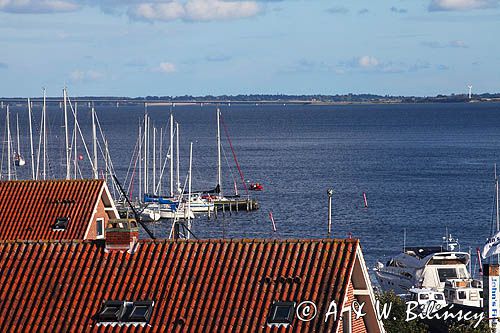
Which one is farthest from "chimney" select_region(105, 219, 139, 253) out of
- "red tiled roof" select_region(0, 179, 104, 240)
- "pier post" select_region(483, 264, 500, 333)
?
"pier post" select_region(483, 264, 500, 333)

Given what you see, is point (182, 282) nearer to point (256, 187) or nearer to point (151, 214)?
point (151, 214)

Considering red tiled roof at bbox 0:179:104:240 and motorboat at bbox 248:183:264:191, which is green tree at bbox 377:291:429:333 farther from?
motorboat at bbox 248:183:264:191

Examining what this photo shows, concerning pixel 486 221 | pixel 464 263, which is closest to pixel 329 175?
pixel 486 221

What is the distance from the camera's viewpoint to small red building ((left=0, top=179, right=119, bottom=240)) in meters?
42.2

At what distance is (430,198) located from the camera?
13025 cm

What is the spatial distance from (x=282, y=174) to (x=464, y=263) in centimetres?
9666

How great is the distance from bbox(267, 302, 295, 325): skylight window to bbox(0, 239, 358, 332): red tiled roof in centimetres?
12

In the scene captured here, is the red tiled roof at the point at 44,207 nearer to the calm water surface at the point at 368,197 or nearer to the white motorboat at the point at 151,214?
the calm water surface at the point at 368,197

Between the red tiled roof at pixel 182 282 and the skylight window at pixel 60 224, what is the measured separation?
14152mm

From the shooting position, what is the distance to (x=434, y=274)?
68.2m

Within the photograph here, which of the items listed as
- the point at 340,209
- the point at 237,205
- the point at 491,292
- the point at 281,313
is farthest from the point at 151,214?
the point at 281,313

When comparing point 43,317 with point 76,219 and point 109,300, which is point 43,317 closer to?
point 109,300

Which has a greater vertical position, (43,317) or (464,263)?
(43,317)

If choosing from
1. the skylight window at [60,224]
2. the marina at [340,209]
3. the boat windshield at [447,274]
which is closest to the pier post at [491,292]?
the marina at [340,209]
